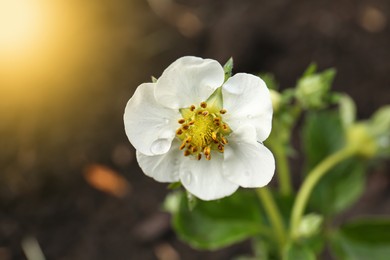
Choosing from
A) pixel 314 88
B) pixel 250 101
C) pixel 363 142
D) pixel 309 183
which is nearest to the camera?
pixel 250 101

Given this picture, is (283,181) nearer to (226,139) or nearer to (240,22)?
(226,139)

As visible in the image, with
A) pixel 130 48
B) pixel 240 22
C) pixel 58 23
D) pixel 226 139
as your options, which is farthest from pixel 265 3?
pixel 226 139

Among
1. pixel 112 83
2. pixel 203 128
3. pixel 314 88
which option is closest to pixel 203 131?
pixel 203 128

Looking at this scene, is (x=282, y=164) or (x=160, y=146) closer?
(x=160, y=146)

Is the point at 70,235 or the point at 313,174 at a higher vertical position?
the point at 70,235

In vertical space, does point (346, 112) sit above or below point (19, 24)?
below

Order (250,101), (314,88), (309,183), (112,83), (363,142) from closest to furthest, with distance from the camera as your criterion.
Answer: (250,101)
(314,88)
(309,183)
(363,142)
(112,83)

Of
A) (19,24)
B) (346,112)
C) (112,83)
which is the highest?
(19,24)

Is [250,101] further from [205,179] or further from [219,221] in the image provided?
[219,221]
